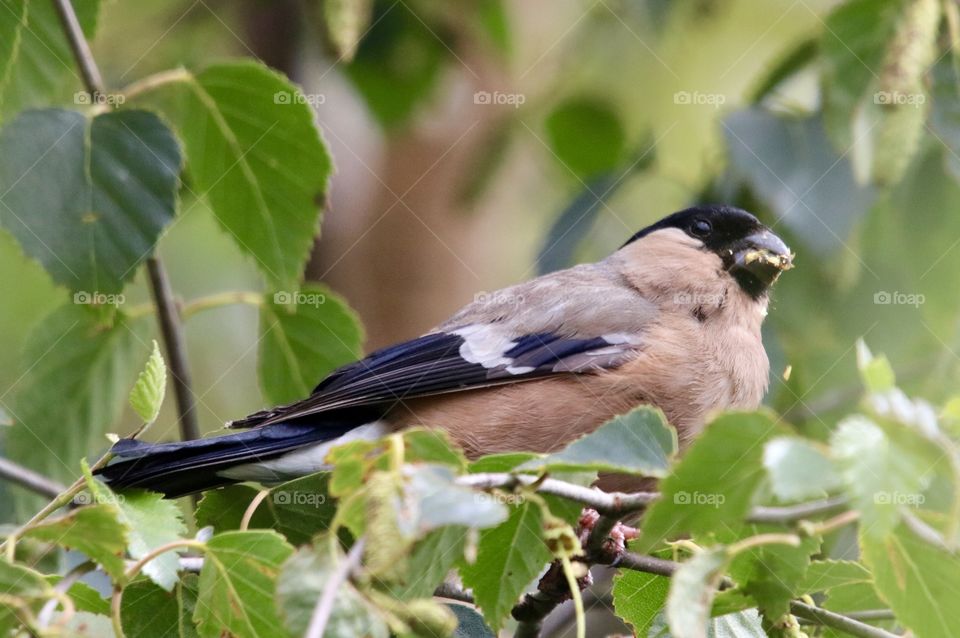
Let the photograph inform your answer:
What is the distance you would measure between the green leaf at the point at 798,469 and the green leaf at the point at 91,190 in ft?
4.79

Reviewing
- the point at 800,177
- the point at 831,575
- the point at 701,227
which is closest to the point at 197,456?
the point at 831,575

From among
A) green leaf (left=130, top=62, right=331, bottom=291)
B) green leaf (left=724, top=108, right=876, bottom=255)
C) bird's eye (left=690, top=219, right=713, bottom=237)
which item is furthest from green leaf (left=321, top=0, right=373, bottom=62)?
green leaf (left=724, top=108, right=876, bottom=255)

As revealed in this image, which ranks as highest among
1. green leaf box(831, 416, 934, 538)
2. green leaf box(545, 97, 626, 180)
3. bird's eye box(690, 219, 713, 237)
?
green leaf box(545, 97, 626, 180)

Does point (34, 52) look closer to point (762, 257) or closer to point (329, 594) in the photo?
point (329, 594)

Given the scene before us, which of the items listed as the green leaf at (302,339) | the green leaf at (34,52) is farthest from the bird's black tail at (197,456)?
the green leaf at (34,52)

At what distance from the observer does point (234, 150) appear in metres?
2.50

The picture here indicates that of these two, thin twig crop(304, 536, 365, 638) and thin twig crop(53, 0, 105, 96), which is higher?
thin twig crop(53, 0, 105, 96)

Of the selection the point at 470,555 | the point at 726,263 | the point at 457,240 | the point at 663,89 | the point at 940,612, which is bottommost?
the point at 940,612

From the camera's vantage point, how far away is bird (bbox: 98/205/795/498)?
2.61m

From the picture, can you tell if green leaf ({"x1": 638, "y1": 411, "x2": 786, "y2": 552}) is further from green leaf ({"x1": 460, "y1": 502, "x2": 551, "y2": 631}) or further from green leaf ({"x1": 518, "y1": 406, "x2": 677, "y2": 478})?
green leaf ({"x1": 460, "y1": 502, "x2": 551, "y2": 631})

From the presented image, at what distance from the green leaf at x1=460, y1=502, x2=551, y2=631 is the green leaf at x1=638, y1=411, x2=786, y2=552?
22cm

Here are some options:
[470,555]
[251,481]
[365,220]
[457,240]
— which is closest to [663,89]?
[457,240]

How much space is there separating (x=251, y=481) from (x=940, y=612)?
1555 mm

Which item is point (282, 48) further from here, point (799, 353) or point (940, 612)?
point (940, 612)
